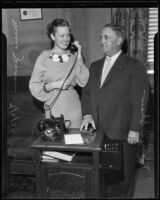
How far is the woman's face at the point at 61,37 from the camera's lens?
2605 millimetres

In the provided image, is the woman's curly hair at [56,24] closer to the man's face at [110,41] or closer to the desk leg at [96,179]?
the man's face at [110,41]

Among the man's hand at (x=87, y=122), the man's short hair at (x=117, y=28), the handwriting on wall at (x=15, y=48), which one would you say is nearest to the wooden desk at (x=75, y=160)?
the man's hand at (x=87, y=122)

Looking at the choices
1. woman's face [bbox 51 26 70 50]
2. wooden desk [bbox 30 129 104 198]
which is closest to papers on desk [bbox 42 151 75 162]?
wooden desk [bbox 30 129 104 198]

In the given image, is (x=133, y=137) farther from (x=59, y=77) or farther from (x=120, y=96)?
(x=59, y=77)

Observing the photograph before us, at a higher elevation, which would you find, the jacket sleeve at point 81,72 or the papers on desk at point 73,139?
the jacket sleeve at point 81,72

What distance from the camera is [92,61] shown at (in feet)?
9.66

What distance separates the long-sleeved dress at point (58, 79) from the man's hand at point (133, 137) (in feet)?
1.75

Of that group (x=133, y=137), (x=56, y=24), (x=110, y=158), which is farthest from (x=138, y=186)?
(x=56, y=24)

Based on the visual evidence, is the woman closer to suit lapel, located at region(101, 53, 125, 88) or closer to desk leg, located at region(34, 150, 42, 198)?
suit lapel, located at region(101, 53, 125, 88)

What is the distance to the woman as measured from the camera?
107 inches

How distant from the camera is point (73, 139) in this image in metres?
2.48

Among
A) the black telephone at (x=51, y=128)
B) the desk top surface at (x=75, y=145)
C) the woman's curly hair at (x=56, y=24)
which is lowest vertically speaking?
the desk top surface at (x=75, y=145)

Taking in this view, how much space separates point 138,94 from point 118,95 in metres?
0.16

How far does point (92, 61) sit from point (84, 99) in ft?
1.29
